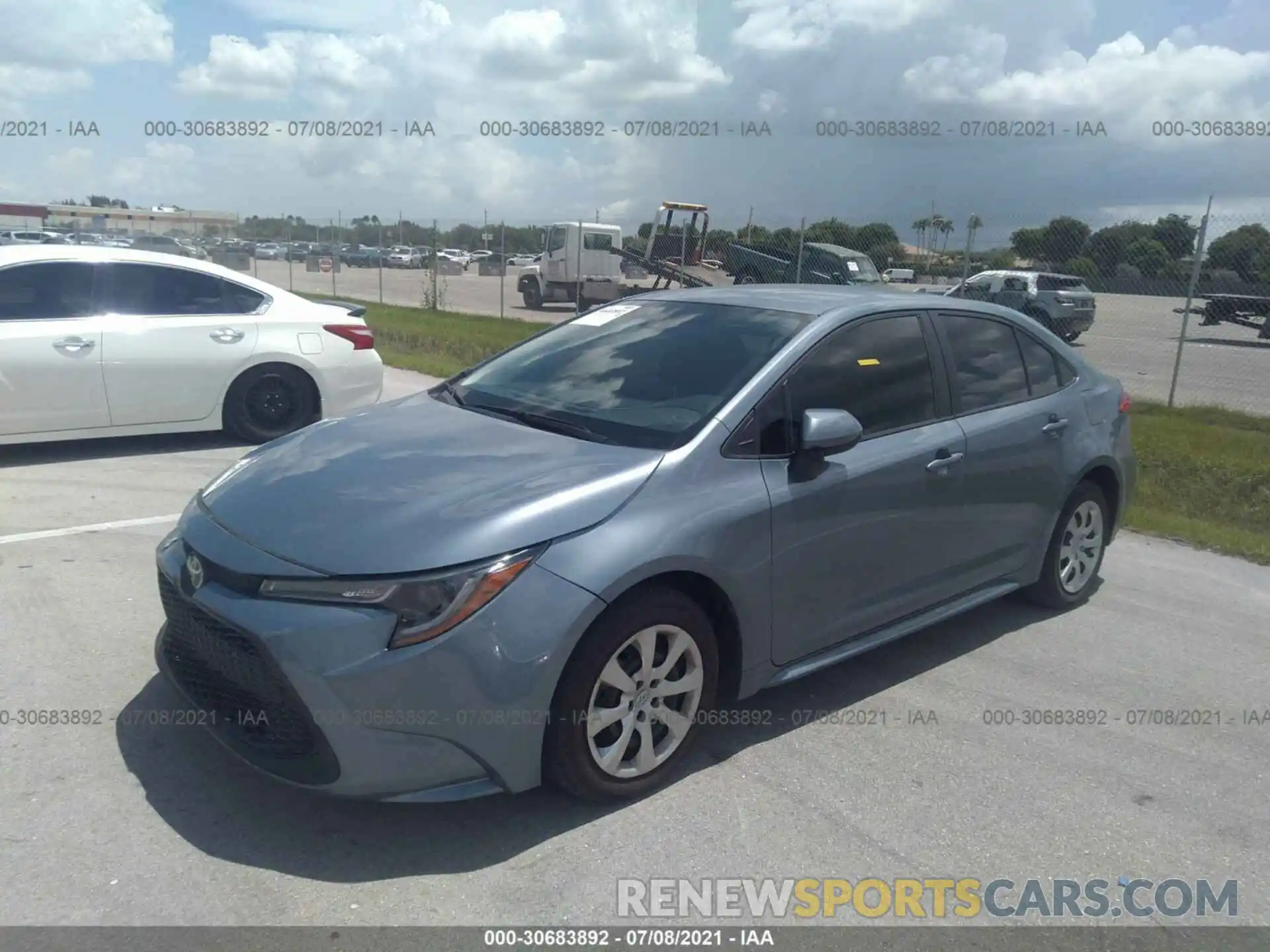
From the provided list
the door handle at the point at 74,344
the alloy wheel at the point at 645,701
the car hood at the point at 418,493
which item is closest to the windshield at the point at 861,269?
the door handle at the point at 74,344

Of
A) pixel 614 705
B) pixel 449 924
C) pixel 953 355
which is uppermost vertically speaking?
pixel 953 355

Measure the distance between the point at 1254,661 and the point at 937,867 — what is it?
104 inches

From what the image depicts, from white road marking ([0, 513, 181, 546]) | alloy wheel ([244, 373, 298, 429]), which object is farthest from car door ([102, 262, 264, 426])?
white road marking ([0, 513, 181, 546])

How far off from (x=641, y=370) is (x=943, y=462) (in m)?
1.30

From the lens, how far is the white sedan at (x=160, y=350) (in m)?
7.21

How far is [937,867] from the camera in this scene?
318 cm

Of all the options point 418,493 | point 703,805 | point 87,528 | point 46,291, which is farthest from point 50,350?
point 703,805

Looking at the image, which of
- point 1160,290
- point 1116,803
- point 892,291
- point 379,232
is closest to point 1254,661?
point 1116,803

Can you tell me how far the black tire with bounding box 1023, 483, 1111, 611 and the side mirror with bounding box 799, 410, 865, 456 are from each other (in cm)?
189

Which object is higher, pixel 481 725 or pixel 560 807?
pixel 481 725

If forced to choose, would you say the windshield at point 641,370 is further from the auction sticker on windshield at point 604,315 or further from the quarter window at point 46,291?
the quarter window at point 46,291

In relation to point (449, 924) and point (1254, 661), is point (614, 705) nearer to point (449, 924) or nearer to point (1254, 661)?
point (449, 924)

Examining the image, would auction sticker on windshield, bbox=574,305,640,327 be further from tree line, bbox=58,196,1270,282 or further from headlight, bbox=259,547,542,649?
tree line, bbox=58,196,1270,282

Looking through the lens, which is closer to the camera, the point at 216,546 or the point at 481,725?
the point at 481,725
